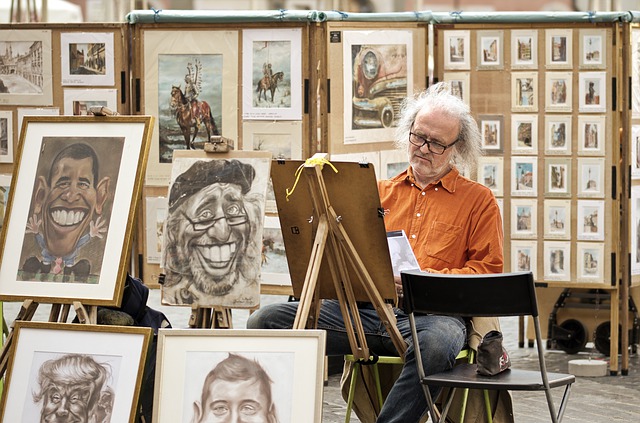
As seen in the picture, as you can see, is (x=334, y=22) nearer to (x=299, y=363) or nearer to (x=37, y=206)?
(x=37, y=206)

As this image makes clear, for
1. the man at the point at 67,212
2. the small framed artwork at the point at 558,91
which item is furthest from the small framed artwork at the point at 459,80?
the man at the point at 67,212

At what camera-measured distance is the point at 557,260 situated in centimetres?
602

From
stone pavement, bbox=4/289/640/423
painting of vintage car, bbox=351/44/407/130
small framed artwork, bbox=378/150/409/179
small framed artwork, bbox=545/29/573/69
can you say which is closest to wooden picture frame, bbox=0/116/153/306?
stone pavement, bbox=4/289/640/423

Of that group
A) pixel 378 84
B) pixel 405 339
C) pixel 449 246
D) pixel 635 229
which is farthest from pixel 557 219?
pixel 405 339

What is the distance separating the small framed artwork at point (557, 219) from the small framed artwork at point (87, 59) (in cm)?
223

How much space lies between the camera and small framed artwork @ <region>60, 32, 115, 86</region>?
19.1 feet

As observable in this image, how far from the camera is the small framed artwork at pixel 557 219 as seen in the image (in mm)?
6016

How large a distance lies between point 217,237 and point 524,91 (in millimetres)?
2485

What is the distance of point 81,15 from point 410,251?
29.8ft

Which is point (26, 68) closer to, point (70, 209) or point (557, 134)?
point (70, 209)

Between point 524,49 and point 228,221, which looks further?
point 524,49

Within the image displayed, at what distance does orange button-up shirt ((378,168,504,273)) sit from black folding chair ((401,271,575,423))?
48cm

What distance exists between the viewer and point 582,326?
6.53 m

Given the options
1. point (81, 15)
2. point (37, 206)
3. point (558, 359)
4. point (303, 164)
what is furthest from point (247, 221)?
point (81, 15)
